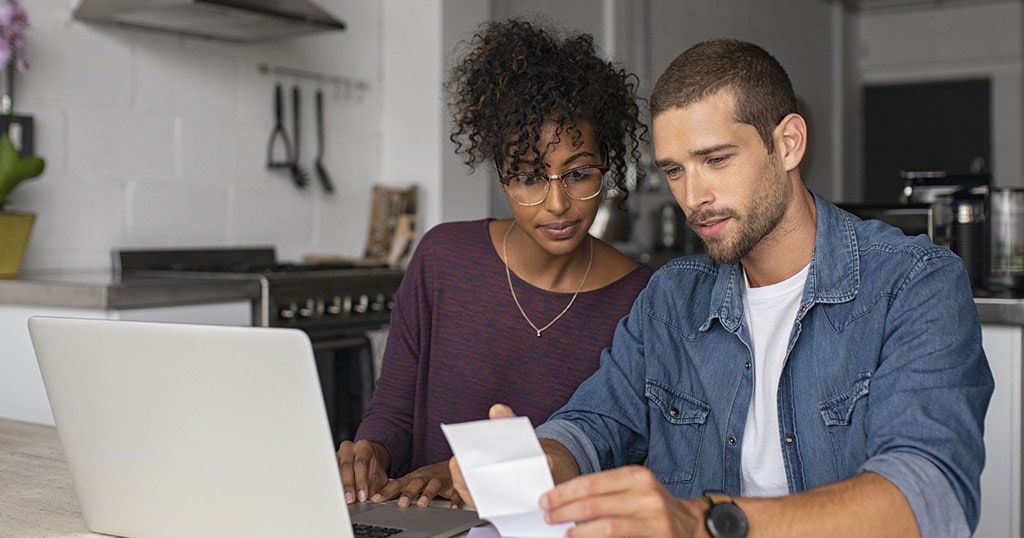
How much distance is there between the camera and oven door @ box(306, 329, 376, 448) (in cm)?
312

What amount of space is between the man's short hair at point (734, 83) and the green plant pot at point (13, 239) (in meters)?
1.89

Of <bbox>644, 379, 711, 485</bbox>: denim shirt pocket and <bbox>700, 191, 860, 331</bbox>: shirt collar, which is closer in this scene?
<bbox>700, 191, 860, 331</bbox>: shirt collar

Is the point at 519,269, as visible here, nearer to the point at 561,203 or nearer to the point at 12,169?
the point at 561,203

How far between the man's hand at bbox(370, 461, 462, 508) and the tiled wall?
197 centimetres

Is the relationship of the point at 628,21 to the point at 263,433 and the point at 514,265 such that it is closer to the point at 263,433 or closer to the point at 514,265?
the point at 514,265

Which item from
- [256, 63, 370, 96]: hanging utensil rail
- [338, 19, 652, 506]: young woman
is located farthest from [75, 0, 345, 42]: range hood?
[338, 19, 652, 506]: young woman

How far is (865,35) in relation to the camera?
7.73m

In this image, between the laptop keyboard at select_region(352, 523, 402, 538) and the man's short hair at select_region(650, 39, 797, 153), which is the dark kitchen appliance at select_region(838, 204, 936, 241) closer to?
the man's short hair at select_region(650, 39, 797, 153)

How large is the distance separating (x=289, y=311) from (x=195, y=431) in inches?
76.5

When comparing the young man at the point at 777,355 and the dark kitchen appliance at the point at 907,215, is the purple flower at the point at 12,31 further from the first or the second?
the dark kitchen appliance at the point at 907,215

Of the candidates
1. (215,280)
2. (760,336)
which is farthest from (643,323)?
(215,280)

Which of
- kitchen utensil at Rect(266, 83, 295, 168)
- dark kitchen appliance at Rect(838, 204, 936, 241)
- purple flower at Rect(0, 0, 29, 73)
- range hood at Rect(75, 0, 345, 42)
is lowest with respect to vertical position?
dark kitchen appliance at Rect(838, 204, 936, 241)

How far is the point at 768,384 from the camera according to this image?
1441 mm

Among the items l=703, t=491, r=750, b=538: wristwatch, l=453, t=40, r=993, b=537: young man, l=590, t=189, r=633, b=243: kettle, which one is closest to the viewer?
l=703, t=491, r=750, b=538: wristwatch
